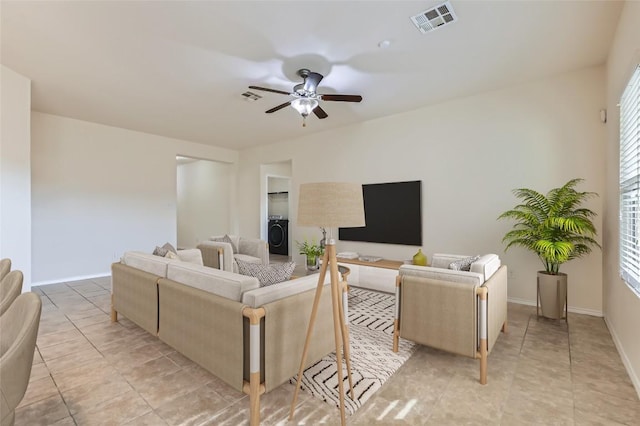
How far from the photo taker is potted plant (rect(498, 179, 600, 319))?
307 centimetres

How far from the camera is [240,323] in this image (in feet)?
5.40

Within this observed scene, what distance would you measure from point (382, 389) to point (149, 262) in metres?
2.21

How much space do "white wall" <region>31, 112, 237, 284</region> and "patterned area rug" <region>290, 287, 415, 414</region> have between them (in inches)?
194

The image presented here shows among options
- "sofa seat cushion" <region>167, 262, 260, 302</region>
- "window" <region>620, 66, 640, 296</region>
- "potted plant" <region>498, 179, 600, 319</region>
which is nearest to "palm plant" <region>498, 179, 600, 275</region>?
"potted plant" <region>498, 179, 600, 319</region>

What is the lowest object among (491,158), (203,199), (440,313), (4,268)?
(440,313)

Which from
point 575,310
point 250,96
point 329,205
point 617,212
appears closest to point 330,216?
point 329,205

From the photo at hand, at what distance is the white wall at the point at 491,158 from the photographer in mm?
3432

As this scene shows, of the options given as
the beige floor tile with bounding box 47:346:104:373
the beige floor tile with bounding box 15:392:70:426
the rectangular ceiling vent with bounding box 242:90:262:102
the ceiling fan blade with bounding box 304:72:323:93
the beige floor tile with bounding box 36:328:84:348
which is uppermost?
the rectangular ceiling vent with bounding box 242:90:262:102

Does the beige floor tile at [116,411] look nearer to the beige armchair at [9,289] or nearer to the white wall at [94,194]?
the beige armchair at [9,289]

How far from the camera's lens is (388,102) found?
4.39 m

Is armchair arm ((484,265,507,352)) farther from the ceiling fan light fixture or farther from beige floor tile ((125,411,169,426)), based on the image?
the ceiling fan light fixture

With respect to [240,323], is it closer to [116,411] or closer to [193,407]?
[193,407]

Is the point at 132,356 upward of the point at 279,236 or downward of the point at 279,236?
downward

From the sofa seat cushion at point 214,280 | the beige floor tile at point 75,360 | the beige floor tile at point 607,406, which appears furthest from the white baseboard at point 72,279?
the beige floor tile at point 607,406
